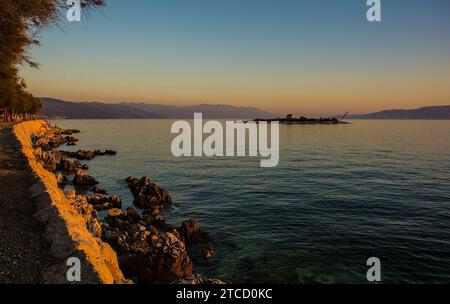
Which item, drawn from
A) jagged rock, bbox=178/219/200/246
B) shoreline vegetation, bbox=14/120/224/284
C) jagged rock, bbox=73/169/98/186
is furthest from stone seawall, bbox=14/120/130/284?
jagged rock, bbox=73/169/98/186

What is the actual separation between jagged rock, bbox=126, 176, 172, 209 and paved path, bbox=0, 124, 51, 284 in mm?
10981

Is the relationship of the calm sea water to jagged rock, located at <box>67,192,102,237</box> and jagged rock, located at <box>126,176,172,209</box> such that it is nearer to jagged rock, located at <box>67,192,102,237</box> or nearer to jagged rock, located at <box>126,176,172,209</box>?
jagged rock, located at <box>126,176,172,209</box>

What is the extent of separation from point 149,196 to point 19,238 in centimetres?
1759

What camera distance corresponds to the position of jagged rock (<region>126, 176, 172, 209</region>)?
26.5 meters

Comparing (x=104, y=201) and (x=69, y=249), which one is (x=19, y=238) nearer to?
(x=69, y=249)

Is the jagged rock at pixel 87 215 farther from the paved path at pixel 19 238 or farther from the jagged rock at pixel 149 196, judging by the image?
the jagged rock at pixel 149 196

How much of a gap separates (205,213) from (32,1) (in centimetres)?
1866

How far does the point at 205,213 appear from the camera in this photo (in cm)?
2517

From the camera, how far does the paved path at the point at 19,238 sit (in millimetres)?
8242

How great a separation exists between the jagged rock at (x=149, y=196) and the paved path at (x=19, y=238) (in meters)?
11.0

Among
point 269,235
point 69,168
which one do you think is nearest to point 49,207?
point 269,235

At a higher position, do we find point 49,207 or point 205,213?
point 49,207
